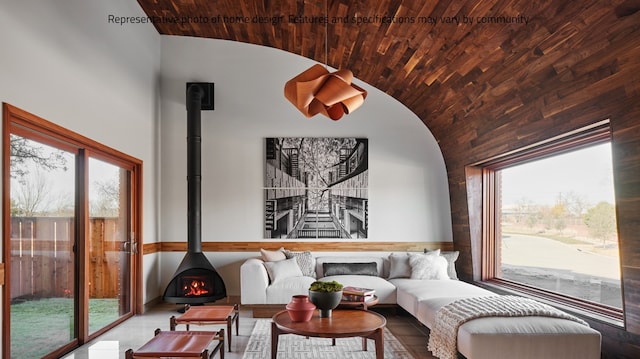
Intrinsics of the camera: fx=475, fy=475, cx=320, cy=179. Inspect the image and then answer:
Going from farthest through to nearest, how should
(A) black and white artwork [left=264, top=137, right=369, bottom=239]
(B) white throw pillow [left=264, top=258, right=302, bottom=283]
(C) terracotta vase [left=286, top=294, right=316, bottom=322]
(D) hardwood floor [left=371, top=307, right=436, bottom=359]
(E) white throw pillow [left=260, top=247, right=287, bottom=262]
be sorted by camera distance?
(A) black and white artwork [left=264, top=137, right=369, bottom=239]
(E) white throw pillow [left=260, top=247, right=287, bottom=262]
(B) white throw pillow [left=264, top=258, right=302, bottom=283]
(D) hardwood floor [left=371, top=307, right=436, bottom=359]
(C) terracotta vase [left=286, top=294, right=316, bottom=322]

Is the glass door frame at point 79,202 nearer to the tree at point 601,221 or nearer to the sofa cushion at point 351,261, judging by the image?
the sofa cushion at point 351,261

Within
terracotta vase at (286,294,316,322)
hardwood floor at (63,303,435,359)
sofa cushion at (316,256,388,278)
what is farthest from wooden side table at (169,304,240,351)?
sofa cushion at (316,256,388,278)

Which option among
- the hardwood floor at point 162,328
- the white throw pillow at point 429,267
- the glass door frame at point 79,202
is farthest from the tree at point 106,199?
the white throw pillow at point 429,267

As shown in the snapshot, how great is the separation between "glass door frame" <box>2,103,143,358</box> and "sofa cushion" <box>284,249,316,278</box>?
182 cm

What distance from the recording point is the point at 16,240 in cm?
329

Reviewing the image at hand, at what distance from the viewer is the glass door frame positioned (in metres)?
3.04

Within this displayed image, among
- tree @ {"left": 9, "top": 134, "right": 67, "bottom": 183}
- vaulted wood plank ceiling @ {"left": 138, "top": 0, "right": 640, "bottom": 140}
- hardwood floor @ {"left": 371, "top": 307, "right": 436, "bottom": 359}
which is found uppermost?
vaulted wood plank ceiling @ {"left": 138, "top": 0, "right": 640, "bottom": 140}

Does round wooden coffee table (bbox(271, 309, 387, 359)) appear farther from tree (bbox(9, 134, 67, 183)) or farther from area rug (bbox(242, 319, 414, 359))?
tree (bbox(9, 134, 67, 183))

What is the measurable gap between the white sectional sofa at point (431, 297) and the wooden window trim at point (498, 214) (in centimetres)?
45

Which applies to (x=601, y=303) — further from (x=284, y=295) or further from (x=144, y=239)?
(x=144, y=239)

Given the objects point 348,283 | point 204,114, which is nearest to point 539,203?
point 348,283

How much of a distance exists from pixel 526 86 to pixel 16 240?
4.08 meters

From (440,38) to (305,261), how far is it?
306 centimetres

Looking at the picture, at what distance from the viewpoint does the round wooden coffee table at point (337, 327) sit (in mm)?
3264
